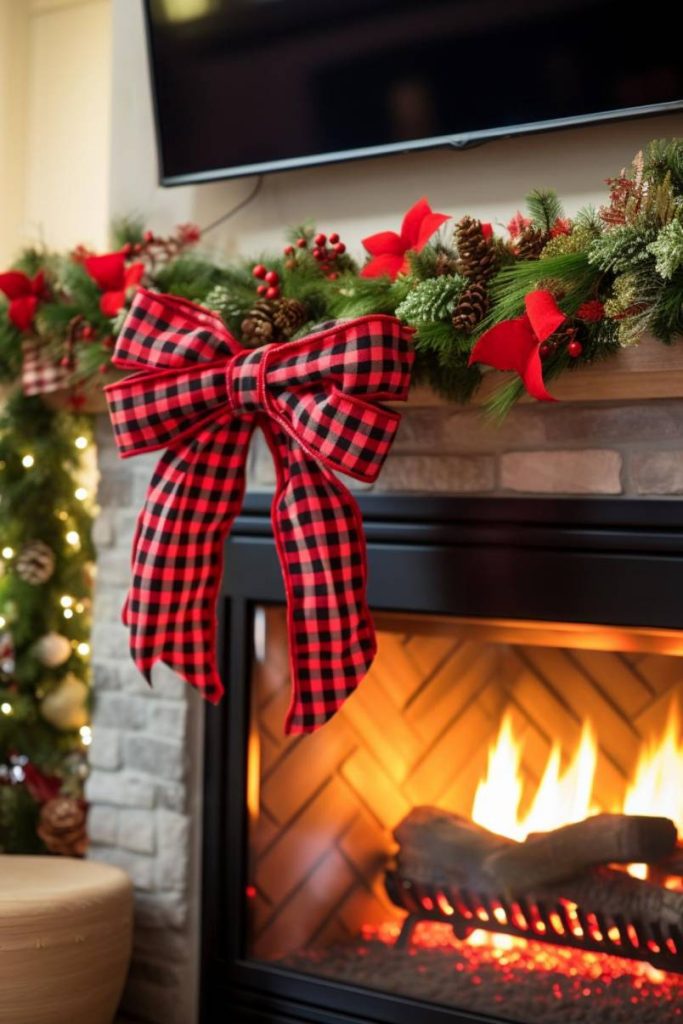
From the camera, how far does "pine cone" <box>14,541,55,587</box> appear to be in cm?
237

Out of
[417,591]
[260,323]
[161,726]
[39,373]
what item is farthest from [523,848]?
[39,373]

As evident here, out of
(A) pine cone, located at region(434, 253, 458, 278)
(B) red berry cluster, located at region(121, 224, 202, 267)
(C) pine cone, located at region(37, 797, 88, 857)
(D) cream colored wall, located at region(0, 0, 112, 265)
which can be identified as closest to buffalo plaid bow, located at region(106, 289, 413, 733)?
(A) pine cone, located at region(434, 253, 458, 278)

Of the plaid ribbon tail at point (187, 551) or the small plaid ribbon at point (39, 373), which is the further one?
the small plaid ribbon at point (39, 373)

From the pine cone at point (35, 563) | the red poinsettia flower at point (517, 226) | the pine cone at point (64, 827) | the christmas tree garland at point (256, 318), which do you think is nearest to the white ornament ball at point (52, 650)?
the christmas tree garland at point (256, 318)

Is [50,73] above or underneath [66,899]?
above

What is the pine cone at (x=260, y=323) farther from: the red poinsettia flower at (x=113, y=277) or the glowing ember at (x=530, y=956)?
the glowing ember at (x=530, y=956)

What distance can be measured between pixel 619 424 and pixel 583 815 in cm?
61

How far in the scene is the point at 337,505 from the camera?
5.98ft

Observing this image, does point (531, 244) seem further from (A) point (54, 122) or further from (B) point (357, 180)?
(A) point (54, 122)

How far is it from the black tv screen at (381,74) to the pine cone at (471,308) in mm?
341

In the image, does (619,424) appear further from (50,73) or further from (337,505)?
(50,73)

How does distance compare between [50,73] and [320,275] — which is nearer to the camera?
[320,275]

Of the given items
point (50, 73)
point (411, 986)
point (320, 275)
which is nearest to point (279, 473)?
point (320, 275)

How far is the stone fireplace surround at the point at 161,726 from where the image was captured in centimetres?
191
